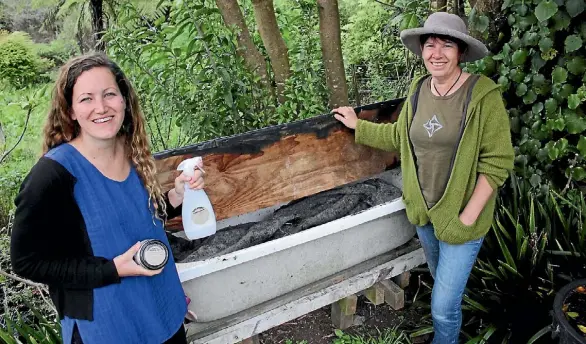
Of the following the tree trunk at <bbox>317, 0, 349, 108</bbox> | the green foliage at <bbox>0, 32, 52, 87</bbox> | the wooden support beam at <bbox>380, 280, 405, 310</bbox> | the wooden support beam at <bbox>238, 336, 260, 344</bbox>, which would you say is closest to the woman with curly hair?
the wooden support beam at <bbox>238, 336, 260, 344</bbox>

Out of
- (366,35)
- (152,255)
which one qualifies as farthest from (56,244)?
(366,35)

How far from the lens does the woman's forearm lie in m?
2.20

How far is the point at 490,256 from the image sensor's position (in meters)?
2.94

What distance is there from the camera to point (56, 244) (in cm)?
140

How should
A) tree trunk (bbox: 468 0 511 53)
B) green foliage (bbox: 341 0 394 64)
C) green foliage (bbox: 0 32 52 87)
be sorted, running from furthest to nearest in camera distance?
green foliage (bbox: 0 32 52 87), green foliage (bbox: 341 0 394 64), tree trunk (bbox: 468 0 511 53)

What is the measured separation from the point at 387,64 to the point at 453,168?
3.80 m

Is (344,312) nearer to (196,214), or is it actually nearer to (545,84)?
(196,214)

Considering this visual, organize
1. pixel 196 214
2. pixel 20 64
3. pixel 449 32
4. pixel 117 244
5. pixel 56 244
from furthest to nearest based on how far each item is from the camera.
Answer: pixel 20 64 → pixel 196 214 → pixel 449 32 → pixel 117 244 → pixel 56 244

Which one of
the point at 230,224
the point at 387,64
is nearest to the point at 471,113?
the point at 230,224

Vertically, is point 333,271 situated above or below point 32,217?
below

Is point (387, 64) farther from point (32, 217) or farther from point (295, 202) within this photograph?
point (32, 217)

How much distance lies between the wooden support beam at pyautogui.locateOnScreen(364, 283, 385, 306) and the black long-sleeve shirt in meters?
1.87

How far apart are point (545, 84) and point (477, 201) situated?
3.99 feet

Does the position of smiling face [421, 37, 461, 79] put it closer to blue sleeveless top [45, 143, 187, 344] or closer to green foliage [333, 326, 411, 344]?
blue sleeveless top [45, 143, 187, 344]
